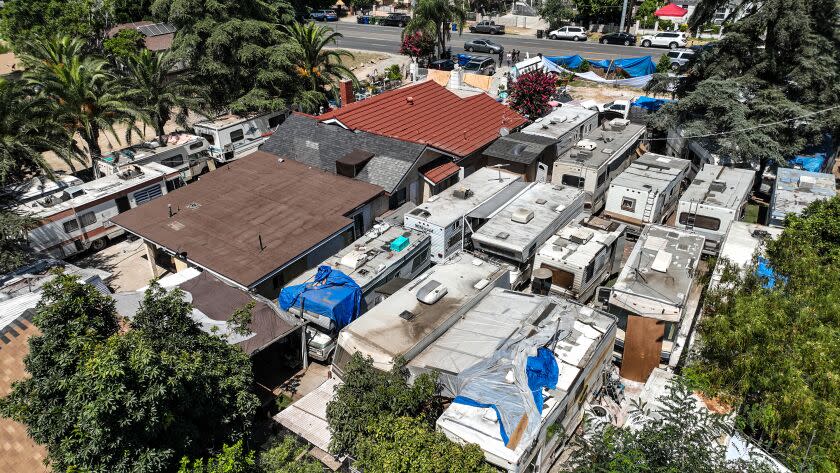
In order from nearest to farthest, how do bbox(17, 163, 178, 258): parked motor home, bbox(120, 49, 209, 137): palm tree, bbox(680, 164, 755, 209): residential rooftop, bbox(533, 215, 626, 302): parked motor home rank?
bbox(533, 215, 626, 302): parked motor home
bbox(680, 164, 755, 209): residential rooftop
bbox(17, 163, 178, 258): parked motor home
bbox(120, 49, 209, 137): palm tree

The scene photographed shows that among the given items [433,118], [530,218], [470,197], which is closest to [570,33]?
[433,118]

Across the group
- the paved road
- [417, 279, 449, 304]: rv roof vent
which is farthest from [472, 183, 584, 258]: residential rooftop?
the paved road

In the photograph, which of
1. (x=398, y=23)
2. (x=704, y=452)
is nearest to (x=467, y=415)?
(x=704, y=452)

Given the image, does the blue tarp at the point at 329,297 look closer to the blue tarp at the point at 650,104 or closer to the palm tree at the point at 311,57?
the palm tree at the point at 311,57

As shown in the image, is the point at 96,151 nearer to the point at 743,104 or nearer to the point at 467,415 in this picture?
the point at 467,415

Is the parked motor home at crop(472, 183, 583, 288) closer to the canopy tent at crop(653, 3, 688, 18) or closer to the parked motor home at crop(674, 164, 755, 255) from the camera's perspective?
the parked motor home at crop(674, 164, 755, 255)

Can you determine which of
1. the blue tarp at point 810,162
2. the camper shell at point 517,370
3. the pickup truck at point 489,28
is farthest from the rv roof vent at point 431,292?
the pickup truck at point 489,28

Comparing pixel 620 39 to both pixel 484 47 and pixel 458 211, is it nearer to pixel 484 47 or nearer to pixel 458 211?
pixel 484 47
